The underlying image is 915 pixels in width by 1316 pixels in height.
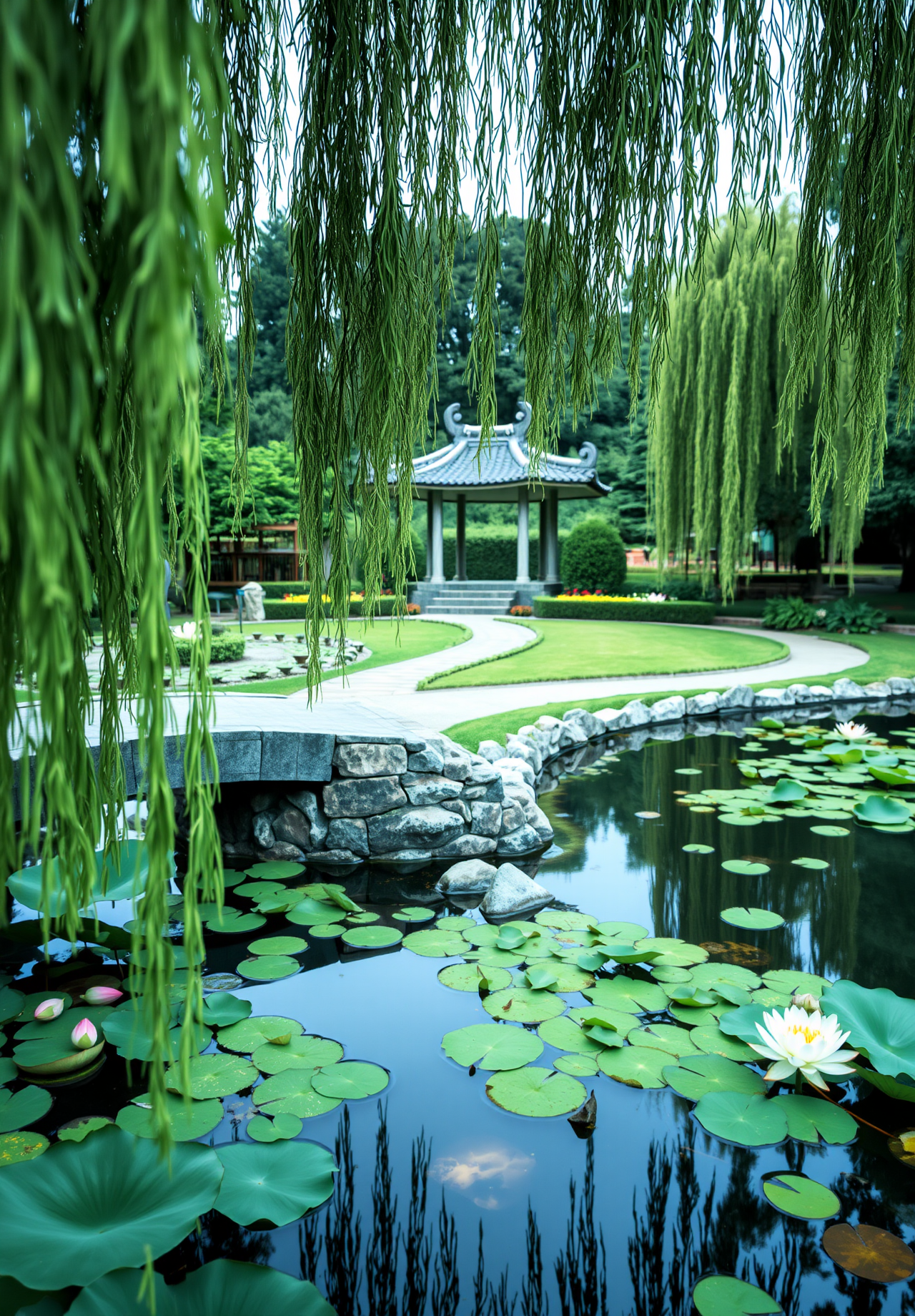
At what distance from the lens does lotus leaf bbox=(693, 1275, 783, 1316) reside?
1.47m

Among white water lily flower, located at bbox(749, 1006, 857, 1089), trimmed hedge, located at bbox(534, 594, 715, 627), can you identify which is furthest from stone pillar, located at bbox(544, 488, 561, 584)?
white water lily flower, located at bbox(749, 1006, 857, 1089)

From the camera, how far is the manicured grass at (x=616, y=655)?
27.4 ft

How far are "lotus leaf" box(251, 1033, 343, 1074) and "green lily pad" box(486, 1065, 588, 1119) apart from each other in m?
0.44

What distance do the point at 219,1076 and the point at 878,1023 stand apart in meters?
1.67

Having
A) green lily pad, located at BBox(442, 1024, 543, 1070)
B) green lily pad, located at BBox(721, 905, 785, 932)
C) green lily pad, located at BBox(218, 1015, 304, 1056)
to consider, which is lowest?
green lily pad, located at BBox(721, 905, 785, 932)

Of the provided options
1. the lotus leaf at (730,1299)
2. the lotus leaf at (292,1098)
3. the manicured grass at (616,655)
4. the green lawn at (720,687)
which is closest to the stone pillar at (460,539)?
the manicured grass at (616,655)

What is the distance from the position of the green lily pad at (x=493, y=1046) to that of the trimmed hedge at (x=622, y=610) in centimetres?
1228

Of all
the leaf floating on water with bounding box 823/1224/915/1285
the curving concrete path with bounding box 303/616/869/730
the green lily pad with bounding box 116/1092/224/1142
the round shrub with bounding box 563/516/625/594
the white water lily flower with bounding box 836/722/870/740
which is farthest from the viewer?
the round shrub with bounding box 563/516/625/594

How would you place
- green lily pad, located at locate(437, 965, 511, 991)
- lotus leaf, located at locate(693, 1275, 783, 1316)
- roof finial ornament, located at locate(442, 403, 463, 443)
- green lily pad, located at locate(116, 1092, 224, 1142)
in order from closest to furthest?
1. lotus leaf, located at locate(693, 1275, 783, 1316)
2. green lily pad, located at locate(116, 1092, 224, 1142)
3. green lily pad, located at locate(437, 965, 511, 991)
4. roof finial ornament, located at locate(442, 403, 463, 443)

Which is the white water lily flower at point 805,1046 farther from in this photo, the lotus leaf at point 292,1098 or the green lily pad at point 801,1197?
the lotus leaf at point 292,1098

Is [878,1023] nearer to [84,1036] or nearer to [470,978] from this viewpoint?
[470,978]

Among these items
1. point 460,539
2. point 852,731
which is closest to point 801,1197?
point 852,731

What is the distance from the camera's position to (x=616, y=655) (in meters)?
10.0

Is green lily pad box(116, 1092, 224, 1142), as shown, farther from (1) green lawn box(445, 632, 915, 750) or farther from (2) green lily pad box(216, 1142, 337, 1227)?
(1) green lawn box(445, 632, 915, 750)
